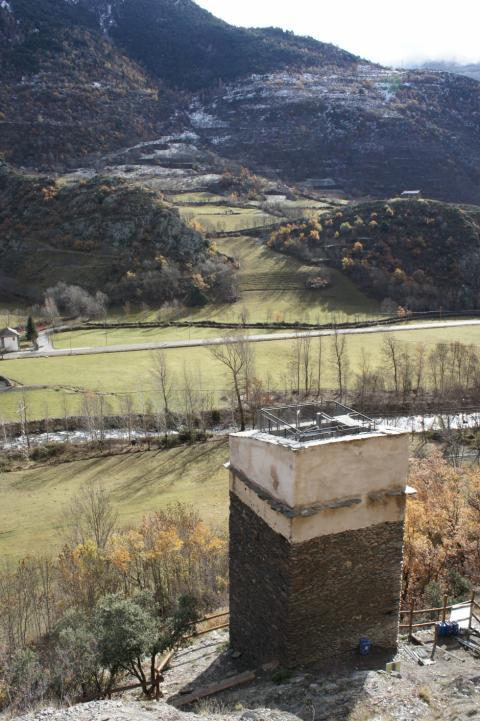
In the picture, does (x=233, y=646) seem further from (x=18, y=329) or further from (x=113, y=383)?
(x=18, y=329)

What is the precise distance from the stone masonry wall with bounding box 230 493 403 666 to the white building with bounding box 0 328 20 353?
173ft

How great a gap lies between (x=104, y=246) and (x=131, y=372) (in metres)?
44.8

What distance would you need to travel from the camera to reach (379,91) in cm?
19488

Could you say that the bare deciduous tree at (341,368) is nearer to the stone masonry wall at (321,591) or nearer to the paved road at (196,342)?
the paved road at (196,342)

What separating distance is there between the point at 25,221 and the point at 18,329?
36343mm

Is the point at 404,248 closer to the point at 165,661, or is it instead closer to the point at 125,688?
the point at 165,661

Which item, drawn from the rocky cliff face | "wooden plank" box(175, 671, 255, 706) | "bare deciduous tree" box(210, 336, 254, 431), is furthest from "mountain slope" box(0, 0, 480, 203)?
"wooden plank" box(175, 671, 255, 706)

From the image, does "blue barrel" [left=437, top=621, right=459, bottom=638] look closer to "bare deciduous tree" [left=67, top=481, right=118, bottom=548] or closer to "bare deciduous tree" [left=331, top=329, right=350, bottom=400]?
"bare deciduous tree" [left=67, top=481, right=118, bottom=548]

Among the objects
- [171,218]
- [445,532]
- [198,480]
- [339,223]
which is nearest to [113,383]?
[198,480]

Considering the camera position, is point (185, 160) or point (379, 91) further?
point (379, 91)

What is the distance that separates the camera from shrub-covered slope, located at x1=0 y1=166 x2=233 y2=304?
83.4 meters

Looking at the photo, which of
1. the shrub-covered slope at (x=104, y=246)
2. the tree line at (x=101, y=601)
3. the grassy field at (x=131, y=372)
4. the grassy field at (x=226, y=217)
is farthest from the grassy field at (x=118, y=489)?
the grassy field at (x=226, y=217)

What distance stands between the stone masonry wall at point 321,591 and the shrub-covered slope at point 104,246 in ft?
229

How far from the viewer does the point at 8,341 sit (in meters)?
59.8
